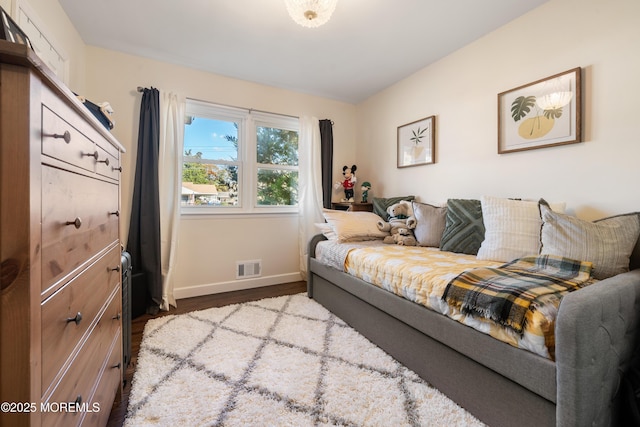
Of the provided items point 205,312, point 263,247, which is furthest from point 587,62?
point 205,312

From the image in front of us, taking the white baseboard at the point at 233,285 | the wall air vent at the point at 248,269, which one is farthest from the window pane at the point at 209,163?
the white baseboard at the point at 233,285

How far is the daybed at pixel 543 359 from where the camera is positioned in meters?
0.91

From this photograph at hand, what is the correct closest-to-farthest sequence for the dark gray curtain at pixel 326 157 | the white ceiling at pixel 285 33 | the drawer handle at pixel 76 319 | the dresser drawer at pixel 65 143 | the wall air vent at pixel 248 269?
the dresser drawer at pixel 65 143
the drawer handle at pixel 76 319
the white ceiling at pixel 285 33
the wall air vent at pixel 248 269
the dark gray curtain at pixel 326 157

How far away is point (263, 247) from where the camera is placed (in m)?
3.30

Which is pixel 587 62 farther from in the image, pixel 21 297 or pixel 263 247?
pixel 263 247

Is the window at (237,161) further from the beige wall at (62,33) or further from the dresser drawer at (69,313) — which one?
the dresser drawer at (69,313)

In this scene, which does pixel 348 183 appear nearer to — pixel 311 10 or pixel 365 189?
pixel 365 189

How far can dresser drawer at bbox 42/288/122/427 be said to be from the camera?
0.67 meters

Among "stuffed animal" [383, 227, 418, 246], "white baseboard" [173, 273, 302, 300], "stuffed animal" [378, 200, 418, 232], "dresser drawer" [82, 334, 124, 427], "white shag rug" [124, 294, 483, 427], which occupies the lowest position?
"white shag rug" [124, 294, 483, 427]

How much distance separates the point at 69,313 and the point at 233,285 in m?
2.44

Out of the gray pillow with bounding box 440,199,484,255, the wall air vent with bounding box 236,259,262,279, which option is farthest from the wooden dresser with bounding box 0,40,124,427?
the gray pillow with bounding box 440,199,484,255

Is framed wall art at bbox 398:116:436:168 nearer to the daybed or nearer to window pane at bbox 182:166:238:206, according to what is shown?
the daybed

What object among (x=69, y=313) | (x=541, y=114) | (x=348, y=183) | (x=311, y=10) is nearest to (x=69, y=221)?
(x=69, y=313)

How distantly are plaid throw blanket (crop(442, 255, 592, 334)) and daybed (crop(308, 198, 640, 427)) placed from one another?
11cm
